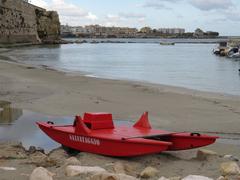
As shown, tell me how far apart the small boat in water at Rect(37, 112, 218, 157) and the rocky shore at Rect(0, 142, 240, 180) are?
174 mm

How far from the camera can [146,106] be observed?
14828 mm

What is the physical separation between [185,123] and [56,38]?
110782 mm

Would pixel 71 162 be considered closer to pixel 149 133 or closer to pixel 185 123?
pixel 149 133

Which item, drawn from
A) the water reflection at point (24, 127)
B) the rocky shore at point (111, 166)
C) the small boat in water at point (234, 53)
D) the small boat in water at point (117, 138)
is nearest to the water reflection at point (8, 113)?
the water reflection at point (24, 127)

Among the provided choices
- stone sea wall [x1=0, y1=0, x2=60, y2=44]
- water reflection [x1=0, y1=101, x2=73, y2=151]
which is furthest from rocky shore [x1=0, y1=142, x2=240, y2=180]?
stone sea wall [x1=0, y1=0, x2=60, y2=44]

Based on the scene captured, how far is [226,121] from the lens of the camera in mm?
12156

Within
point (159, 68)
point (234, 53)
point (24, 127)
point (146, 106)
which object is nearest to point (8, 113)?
point (24, 127)

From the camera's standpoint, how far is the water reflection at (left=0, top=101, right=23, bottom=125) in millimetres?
12078

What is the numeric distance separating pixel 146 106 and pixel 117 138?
6800 mm

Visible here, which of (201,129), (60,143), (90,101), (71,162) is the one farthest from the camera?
(90,101)

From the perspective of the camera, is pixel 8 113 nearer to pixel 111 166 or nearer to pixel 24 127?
pixel 24 127

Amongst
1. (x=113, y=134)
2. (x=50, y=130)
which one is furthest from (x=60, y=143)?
(x=113, y=134)

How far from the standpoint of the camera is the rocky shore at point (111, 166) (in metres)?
6.31

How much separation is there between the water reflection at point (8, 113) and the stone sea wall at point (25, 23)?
198ft
